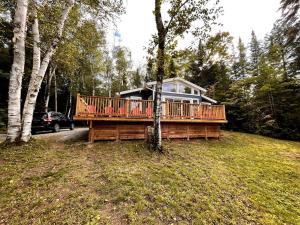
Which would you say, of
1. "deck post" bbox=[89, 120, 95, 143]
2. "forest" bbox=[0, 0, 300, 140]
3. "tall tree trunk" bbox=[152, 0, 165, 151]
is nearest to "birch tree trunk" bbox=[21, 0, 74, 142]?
"forest" bbox=[0, 0, 300, 140]

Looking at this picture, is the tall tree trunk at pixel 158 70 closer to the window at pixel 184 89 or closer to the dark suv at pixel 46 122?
the dark suv at pixel 46 122

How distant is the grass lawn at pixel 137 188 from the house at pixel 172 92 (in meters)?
9.16

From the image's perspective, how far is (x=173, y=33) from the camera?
765 centimetres

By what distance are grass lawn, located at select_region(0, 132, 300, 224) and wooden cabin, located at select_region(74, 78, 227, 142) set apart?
4.52ft

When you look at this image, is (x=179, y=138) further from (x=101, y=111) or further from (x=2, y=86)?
(x=2, y=86)

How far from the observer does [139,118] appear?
30.1ft

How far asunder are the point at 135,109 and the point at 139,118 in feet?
1.70

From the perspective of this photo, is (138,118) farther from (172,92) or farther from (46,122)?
(172,92)

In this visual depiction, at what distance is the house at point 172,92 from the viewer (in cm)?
1619

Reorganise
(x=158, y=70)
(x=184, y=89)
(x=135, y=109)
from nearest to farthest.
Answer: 1. (x=158, y=70)
2. (x=135, y=109)
3. (x=184, y=89)

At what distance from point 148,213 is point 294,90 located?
64.0 feet

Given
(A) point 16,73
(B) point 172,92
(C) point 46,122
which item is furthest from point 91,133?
(B) point 172,92

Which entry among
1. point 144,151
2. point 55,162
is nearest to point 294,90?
point 144,151

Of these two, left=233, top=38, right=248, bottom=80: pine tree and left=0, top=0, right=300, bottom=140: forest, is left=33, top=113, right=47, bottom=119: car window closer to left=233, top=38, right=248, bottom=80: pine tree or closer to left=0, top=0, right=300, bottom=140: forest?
left=0, top=0, right=300, bottom=140: forest
